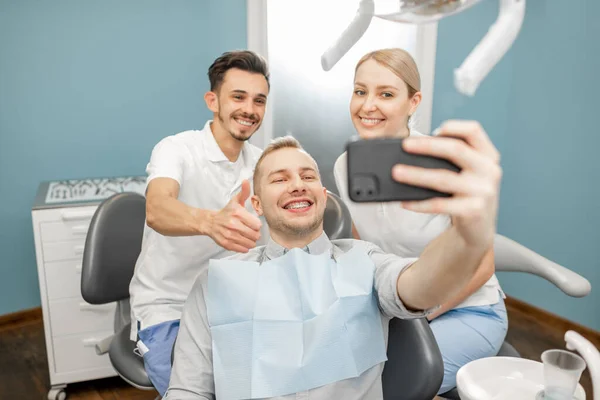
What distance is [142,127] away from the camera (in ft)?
9.49

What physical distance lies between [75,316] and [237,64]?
4.29 feet

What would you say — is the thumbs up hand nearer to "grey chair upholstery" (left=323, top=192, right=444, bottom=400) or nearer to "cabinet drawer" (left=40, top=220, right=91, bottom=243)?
"grey chair upholstery" (left=323, top=192, right=444, bottom=400)

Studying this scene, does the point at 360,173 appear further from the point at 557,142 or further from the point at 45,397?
the point at 557,142

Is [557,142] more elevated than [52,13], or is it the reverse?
[52,13]

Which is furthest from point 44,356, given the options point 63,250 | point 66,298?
point 63,250

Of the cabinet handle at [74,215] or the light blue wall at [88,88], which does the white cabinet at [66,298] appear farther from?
the light blue wall at [88,88]

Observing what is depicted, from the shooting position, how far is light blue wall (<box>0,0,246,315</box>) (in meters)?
2.66

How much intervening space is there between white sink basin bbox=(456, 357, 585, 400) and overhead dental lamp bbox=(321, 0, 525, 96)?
596 mm

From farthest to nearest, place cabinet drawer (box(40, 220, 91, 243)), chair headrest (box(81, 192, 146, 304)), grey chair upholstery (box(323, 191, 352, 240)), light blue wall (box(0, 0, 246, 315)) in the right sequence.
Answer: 1. light blue wall (box(0, 0, 246, 315))
2. cabinet drawer (box(40, 220, 91, 243))
3. grey chair upholstery (box(323, 191, 352, 240))
4. chair headrest (box(81, 192, 146, 304))

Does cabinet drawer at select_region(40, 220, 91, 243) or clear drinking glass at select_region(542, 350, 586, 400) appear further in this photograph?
cabinet drawer at select_region(40, 220, 91, 243)

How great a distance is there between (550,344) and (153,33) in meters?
2.49

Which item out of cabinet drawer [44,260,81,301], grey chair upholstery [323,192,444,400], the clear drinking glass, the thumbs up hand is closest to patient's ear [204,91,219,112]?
the thumbs up hand

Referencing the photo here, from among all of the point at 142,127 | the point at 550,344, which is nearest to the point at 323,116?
the point at 142,127

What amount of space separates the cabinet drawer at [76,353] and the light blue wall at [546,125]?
2.21m
